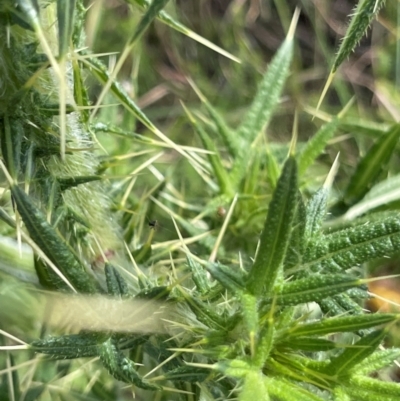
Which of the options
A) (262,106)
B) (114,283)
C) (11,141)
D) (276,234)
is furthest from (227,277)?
(262,106)

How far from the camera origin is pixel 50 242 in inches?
27.2

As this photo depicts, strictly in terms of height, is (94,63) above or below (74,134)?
above

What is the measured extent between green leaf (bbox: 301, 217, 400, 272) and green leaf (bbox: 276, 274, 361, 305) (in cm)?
8

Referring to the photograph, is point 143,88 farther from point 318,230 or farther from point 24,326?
point 318,230

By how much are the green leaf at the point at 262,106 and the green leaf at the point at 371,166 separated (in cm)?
26

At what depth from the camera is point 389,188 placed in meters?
1.26

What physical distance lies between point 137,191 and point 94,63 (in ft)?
3.45

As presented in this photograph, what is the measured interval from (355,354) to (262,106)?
701 mm

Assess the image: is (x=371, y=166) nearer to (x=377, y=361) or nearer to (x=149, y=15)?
(x=377, y=361)

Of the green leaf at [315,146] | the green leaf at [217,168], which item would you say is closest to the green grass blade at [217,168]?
the green leaf at [217,168]

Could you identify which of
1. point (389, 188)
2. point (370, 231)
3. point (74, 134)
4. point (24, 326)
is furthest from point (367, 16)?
point (24, 326)

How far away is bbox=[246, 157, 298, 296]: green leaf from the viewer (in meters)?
0.60

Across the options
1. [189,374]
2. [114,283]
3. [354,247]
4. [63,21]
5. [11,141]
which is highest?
[63,21]

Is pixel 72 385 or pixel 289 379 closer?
pixel 289 379
